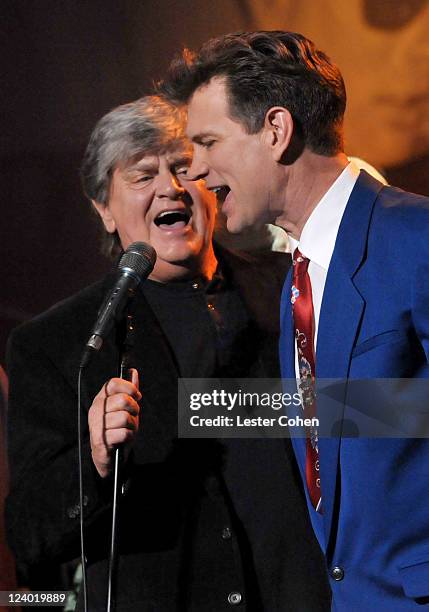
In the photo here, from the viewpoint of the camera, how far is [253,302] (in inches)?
94.8

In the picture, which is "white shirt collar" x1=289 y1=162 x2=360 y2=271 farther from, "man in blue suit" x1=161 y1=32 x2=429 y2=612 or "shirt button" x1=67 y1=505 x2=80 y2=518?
"shirt button" x1=67 y1=505 x2=80 y2=518

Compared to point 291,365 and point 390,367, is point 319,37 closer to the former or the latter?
point 291,365

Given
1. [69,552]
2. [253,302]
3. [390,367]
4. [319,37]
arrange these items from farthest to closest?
[319,37], [253,302], [69,552], [390,367]

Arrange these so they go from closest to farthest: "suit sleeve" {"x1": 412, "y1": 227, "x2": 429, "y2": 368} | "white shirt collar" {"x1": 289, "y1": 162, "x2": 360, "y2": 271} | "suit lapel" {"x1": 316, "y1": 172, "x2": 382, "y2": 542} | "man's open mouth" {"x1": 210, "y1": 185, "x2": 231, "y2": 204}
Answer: "suit sleeve" {"x1": 412, "y1": 227, "x2": 429, "y2": 368}
"suit lapel" {"x1": 316, "y1": 172, "x2": 382, "y2": 542}
"white shirt collar" {"x1": 289, "y1": 162, "x2": 360, "y2": 271}
"man's open mouth" {"x1": 210, "y1": 185, "x2": 231, "y2": 204}

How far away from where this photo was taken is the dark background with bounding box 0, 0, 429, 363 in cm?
250

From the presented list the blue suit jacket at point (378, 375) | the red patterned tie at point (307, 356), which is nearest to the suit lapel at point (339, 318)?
the blue suit jacket at point (378, 375)

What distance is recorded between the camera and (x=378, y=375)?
1.73 meters

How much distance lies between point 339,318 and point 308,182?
359mm

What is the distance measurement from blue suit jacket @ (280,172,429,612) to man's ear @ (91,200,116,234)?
830mm

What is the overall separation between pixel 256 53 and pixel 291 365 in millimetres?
691

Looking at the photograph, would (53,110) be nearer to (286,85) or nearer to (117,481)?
(286,85)

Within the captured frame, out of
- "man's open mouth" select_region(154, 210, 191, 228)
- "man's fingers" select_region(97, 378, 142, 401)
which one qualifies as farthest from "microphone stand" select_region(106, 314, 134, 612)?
"man's open mouth" select_region(154, 210, 191, 228)

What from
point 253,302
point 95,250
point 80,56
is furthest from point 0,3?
point 253,302

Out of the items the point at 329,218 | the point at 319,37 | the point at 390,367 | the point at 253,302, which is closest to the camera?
the point at 390,367
